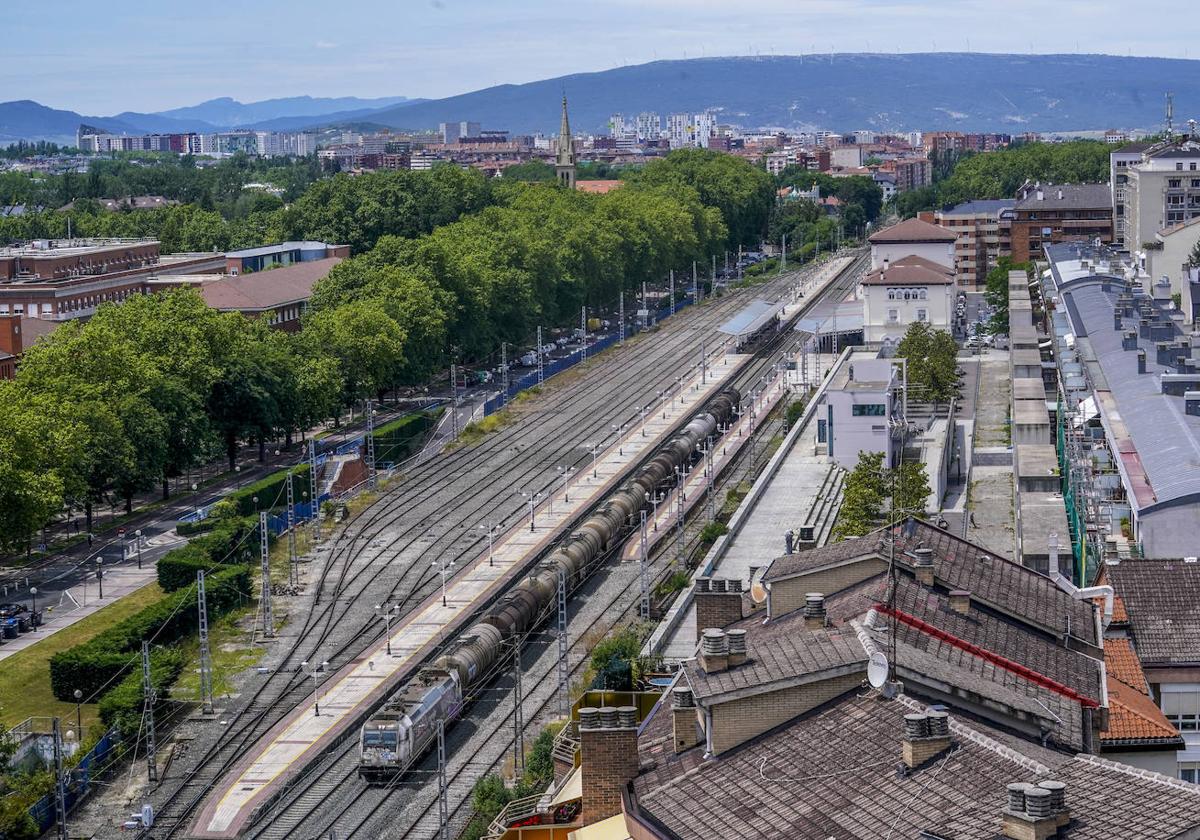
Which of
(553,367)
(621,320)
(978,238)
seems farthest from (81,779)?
(978,238)

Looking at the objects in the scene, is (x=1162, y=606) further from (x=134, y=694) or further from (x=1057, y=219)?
(x=1057, y=219)

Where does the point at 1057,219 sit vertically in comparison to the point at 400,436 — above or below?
above

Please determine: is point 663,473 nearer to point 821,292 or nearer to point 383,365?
point 383,365

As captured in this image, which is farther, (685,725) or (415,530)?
(415,530)

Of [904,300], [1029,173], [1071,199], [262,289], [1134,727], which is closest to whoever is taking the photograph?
[1134,727]

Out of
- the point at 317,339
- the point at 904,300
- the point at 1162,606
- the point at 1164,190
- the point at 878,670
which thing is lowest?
the point at 904,300

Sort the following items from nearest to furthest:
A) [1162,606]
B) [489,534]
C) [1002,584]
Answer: [1002,584]
[1162,606]
[489,534]

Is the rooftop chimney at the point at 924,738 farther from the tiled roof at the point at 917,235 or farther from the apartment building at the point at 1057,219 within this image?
the apartment building at the point at 1057,219

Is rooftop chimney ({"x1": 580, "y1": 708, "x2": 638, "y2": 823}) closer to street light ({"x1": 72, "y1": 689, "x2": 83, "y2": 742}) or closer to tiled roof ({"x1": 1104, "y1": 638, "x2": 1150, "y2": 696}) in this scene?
tiled roof ({"x1": 1104, "y1": 638, "x2": 1150, "y2": 696})
